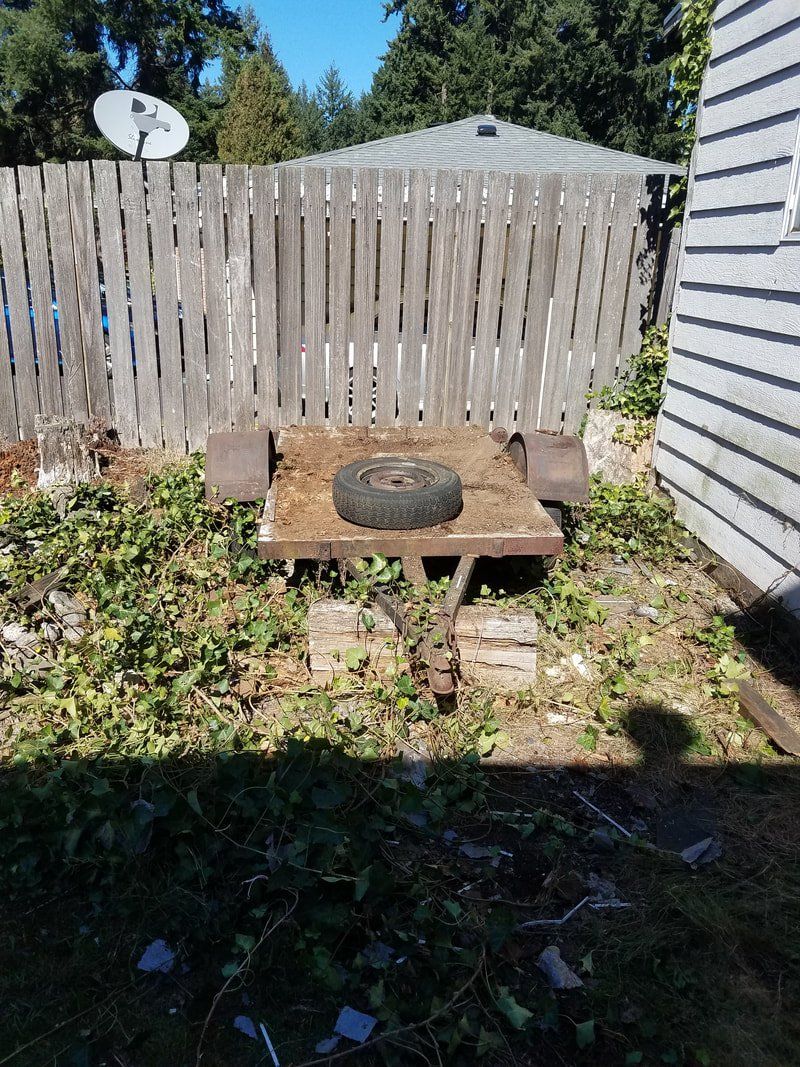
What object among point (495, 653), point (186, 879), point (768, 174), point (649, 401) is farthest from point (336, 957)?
point (649, 401)

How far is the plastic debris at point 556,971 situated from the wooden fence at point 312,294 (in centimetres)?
492

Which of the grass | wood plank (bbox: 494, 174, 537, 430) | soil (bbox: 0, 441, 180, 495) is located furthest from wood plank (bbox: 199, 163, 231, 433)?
the grass

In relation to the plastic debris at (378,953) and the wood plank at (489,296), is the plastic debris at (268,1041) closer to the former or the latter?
the plastic debris at (378,953)

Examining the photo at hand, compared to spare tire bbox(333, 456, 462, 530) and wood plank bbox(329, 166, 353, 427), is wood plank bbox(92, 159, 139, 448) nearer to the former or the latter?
wood plank bbox(329, 166, 353, 427)

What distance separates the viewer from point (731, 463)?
4.85 m

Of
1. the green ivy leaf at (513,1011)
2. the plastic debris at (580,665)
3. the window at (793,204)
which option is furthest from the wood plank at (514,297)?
the green ivy leaf at (513,1011)

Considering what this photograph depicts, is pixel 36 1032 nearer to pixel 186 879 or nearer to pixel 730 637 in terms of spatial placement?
pixel 186 879

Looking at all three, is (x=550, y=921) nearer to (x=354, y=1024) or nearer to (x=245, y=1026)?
(x=354, y=1024)

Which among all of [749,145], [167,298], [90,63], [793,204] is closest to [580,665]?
[793,204]

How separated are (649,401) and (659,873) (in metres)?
4.48

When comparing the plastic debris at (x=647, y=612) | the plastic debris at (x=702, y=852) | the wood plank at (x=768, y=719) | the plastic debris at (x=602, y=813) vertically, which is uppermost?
the plastic debris at (x=647, y=612)

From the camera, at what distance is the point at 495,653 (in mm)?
3670

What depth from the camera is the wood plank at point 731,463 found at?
4.23m

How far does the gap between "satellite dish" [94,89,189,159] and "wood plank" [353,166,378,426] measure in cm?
258
